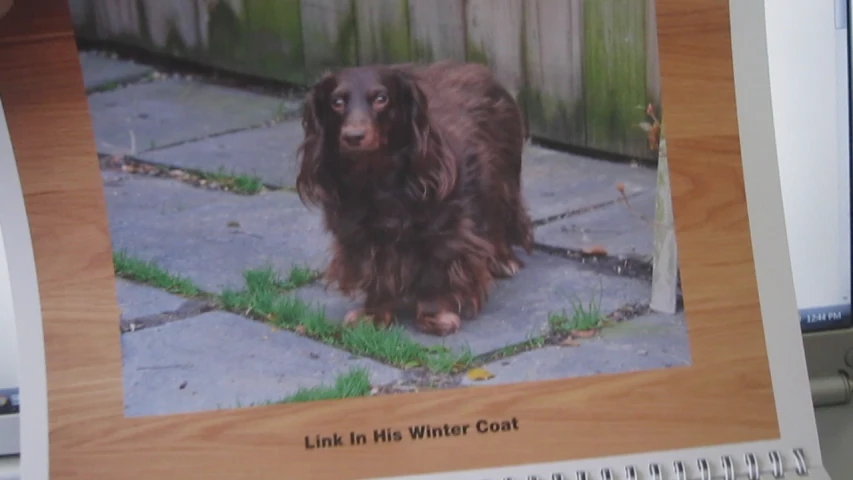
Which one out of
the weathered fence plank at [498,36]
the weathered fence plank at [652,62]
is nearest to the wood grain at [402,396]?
the weathered fence plank at [652,62]

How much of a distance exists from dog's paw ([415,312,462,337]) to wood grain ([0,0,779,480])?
45mm

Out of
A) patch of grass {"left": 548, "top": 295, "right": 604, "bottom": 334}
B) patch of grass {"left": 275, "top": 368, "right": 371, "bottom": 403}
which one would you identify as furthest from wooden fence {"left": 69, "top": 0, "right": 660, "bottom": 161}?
patch of grass {"left": 275, "top": 368, "right": 371, "bottom": 403}

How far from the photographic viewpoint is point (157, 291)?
22.5 inches

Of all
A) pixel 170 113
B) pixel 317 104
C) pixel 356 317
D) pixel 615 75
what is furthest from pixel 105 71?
pixel 615 75

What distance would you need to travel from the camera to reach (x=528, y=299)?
591mm

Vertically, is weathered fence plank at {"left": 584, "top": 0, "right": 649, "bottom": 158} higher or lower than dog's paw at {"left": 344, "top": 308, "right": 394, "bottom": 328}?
higher

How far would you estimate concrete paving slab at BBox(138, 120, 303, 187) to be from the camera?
57cm

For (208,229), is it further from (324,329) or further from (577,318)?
(577,318)

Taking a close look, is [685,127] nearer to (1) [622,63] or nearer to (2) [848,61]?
(1) [622,63]

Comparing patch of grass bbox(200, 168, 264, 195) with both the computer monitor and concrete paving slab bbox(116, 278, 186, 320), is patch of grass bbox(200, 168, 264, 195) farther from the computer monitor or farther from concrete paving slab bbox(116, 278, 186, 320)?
the computer monitor

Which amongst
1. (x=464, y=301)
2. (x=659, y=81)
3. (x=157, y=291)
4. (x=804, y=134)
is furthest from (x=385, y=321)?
(x=804, y=134)

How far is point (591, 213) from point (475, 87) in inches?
5.2

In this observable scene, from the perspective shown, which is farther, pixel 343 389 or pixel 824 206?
pixel 824 206

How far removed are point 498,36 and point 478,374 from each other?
0.25m
